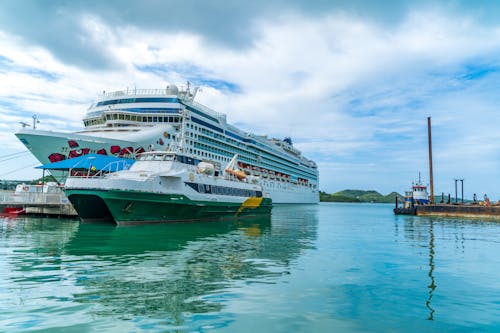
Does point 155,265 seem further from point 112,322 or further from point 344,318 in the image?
point 344,318

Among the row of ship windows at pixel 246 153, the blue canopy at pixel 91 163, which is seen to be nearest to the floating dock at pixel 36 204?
the blue canopy at pixel 91 163

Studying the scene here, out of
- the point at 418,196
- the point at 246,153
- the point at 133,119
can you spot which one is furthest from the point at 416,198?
the point at 133,119

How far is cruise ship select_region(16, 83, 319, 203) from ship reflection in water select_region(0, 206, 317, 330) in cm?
1129

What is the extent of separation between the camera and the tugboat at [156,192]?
22266mm

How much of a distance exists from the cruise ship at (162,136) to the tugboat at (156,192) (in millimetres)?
1588

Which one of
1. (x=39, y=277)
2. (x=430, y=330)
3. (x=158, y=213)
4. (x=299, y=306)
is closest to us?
(x=430, y=330)

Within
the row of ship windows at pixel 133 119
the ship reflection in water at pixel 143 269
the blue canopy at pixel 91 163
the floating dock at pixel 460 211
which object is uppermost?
the row of ship windows at pixel 133 119

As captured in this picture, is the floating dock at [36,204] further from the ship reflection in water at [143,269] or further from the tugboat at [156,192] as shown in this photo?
the ship reflection in water at [143,269]

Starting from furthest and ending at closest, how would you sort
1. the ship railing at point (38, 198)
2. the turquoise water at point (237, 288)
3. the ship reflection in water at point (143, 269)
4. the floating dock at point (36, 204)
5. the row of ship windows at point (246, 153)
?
the row of ship windows at point (246, 153) → the ship railing at point (38, 198) → the floating dock at point (36, 204) → the ship reflection in water at point (143, 269) → the turquoise water at point (237, 288)

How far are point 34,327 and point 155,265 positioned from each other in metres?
5.47

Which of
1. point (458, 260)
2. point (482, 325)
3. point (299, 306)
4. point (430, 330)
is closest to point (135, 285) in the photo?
point (299, 306)

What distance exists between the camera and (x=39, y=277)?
9.84 meters

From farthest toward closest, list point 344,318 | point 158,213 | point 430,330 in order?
point 158,213
point 344,318
point 430,330

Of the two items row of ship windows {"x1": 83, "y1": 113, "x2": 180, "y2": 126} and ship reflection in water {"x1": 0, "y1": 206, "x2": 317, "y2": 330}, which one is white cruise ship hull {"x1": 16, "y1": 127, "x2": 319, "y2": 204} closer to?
row of ship windows {"x1": 83, "y1": 113, "x2": 180, "y2": 126}
